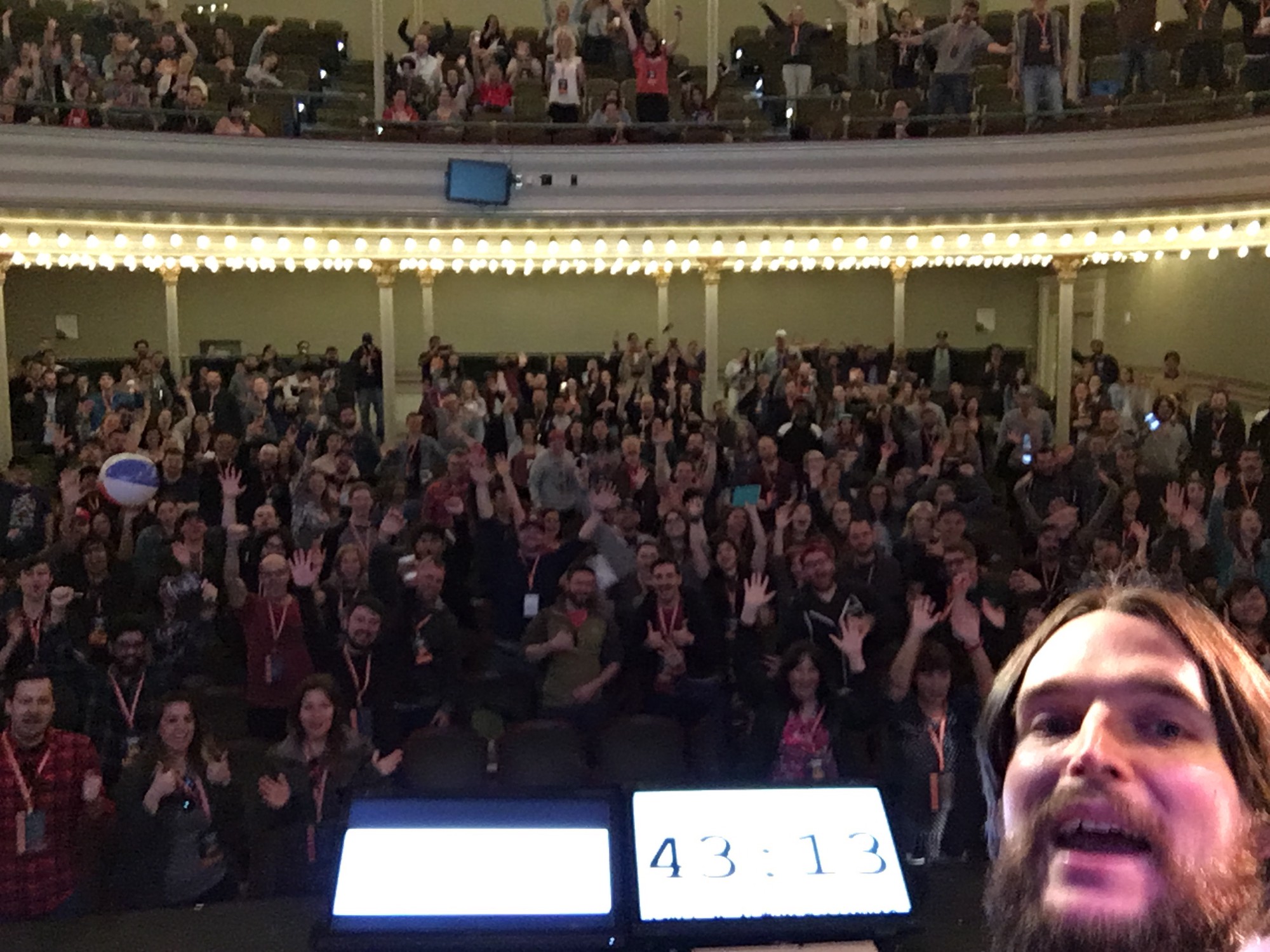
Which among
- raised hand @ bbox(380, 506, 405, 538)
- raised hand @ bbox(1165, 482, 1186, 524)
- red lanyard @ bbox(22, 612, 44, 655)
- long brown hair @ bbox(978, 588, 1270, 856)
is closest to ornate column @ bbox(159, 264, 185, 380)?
raised hand @ bbox(380, 506, 405, 538)

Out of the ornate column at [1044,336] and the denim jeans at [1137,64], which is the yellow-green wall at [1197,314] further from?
the denim jeans at [1137,64]

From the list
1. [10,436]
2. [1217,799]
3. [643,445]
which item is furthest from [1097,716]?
[10,436]

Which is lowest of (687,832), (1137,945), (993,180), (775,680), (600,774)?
(600,774)

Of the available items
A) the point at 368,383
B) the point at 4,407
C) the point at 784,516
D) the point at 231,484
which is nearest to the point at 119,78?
the point at 4,407

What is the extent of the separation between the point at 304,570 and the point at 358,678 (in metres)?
0.72

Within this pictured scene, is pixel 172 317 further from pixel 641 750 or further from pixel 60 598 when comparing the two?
pixel 641 750

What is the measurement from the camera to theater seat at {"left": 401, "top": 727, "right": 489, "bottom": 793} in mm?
3982

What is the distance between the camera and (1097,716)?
40.9 inches

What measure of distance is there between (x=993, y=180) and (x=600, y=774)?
779 cm

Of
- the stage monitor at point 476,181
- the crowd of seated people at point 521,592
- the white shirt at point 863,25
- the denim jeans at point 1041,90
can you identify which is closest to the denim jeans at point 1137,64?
the denim jeans at point 1041,90

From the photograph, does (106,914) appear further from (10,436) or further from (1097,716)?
(10,436)

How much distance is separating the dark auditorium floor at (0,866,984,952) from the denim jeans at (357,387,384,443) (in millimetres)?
8722

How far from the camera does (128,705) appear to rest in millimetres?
4086

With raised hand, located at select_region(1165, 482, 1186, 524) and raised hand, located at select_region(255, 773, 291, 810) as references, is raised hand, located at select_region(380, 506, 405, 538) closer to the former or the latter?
raised hand, located at select_region(255, 773, 291, 810)
